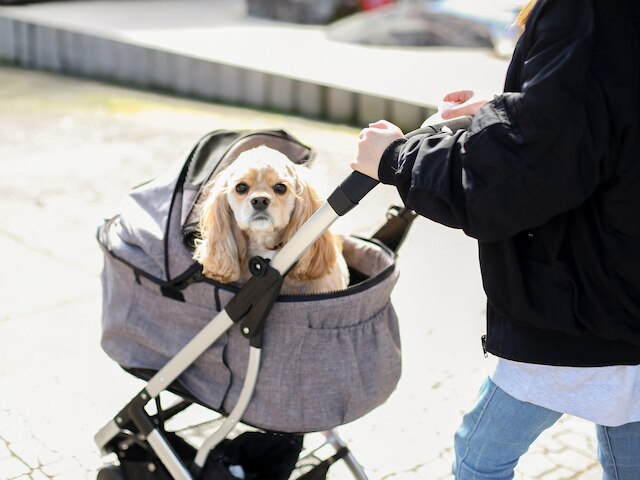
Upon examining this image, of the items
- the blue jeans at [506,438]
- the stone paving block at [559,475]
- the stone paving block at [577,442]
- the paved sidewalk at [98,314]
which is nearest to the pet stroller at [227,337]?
the blue jeans at [506,438]

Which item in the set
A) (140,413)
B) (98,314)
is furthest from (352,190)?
(98,314)

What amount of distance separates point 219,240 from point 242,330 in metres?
0.26

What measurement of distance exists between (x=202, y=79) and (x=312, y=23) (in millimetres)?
2736

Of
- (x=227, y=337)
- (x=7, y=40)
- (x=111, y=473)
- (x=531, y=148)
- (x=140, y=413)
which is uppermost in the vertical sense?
(x=531, y=148)

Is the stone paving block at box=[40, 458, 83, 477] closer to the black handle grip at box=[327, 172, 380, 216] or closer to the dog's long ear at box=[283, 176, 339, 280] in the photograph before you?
the dog's long ear at box=[283, 176, 339, 280]

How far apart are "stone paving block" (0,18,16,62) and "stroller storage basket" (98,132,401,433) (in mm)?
8336

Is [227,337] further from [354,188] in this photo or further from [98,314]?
[98,314]

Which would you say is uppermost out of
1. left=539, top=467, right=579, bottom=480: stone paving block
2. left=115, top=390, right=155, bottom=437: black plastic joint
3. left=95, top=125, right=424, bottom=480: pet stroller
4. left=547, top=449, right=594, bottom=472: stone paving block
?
left=95, top=125, right=424, bottom=480: pet stroller

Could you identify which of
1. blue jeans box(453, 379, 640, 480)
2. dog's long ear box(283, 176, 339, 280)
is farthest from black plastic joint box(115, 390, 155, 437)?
blue jeans box(453, 379, 640, 480)

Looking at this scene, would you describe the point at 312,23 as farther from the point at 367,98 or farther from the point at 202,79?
the point at 367,98

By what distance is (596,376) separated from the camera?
6.64 feet

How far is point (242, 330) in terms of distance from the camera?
7.73 feet

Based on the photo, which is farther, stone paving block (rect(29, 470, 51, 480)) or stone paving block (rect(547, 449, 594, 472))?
stone paving block (rect(547, 449, 594, 472))

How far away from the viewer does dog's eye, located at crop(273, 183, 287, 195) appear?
8.30ft
